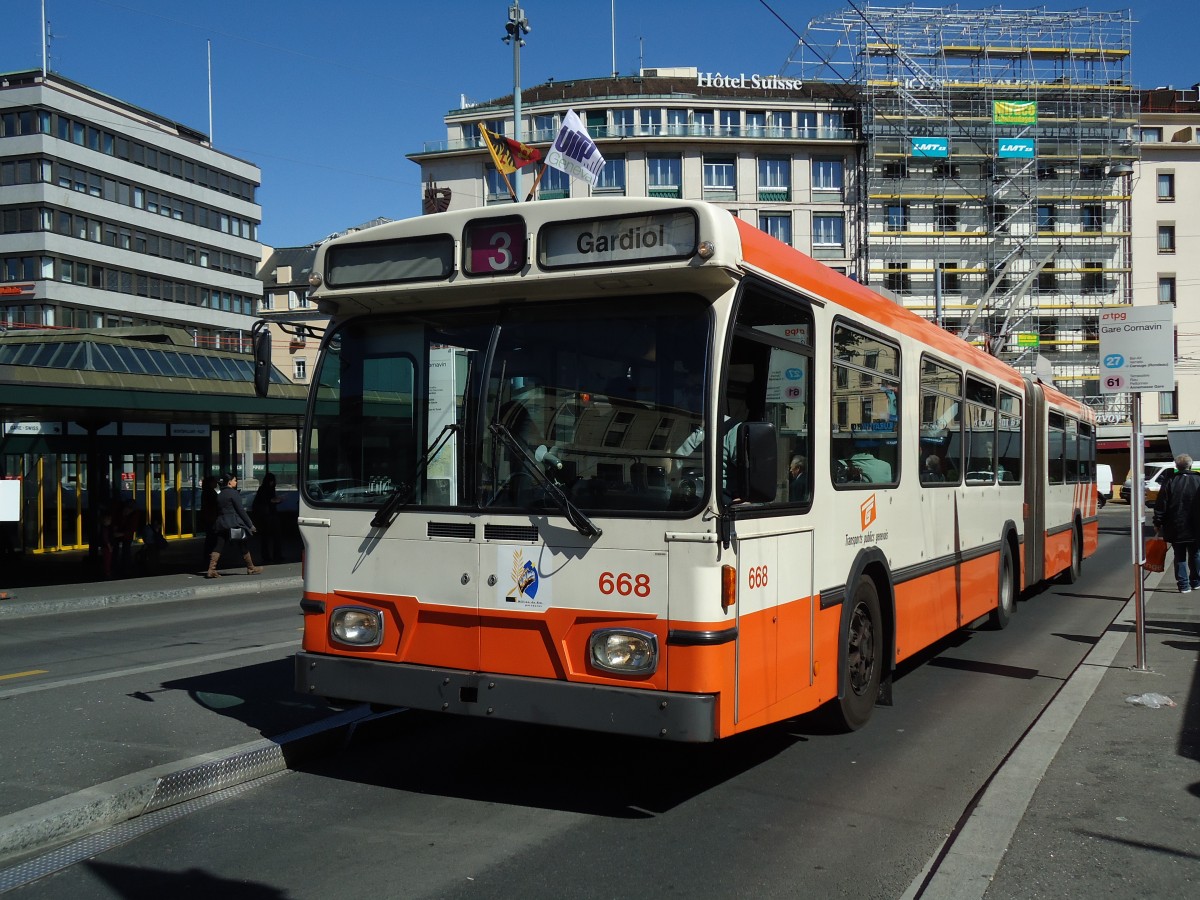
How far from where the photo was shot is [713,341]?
212 inches

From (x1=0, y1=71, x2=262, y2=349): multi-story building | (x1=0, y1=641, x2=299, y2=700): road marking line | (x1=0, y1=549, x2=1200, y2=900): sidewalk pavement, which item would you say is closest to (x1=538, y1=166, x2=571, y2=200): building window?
(x1=0, y1=71, x2=262, y2=349): multi-story building

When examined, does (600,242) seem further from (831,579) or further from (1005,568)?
(1005,568)

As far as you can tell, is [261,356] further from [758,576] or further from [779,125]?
[779,125]

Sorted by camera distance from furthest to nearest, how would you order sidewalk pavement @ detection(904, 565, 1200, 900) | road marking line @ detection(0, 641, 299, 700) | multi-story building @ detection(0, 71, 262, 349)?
1. multi-story building @ detection(0, 71, 262, 349)
2. road marking line @ detection(0, 641, 299, 700)
3. sidewalk pavement @ detection(904, 565, 1200, 900)

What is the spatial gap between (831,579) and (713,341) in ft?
6.35

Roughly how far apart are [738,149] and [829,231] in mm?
7432

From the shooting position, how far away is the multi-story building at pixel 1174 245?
217 feet

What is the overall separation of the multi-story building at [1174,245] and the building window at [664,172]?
27.1 metres

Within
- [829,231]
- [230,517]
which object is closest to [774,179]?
[829,231]

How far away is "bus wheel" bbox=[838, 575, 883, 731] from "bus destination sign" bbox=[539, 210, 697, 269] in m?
2.73

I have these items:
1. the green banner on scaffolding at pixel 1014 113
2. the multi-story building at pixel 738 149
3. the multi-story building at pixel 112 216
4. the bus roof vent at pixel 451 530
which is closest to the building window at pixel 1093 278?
the green banner on scaffolding at pixel 1014 113

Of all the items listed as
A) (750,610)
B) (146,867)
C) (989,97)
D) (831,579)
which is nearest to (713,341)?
(750,610)

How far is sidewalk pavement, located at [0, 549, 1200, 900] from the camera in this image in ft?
15.6

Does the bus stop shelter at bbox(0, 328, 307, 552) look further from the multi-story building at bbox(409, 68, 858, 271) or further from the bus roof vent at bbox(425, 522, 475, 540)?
the multi-story building at bbox(409, 68, 858, 271)
